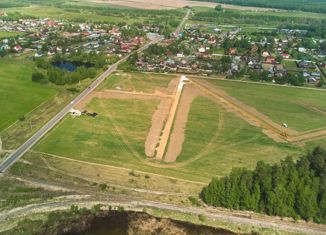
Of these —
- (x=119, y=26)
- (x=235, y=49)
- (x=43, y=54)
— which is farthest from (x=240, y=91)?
(x=119, y=26)

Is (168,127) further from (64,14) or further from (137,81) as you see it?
(64,14)

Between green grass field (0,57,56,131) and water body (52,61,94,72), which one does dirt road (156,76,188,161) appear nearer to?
green grass field (0,57,56,131)

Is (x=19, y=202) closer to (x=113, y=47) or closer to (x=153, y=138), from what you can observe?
(x=153, y=138)

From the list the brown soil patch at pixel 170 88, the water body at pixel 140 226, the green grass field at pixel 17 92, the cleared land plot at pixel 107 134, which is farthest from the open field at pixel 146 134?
the green grass field at pixel 17 92

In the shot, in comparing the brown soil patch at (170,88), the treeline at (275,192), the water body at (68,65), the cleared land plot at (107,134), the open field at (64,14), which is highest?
the treeline at (275,192)

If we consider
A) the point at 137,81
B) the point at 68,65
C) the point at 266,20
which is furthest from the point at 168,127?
the point at 266,20

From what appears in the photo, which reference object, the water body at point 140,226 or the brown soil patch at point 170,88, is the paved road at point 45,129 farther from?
the water body at point 140,226
